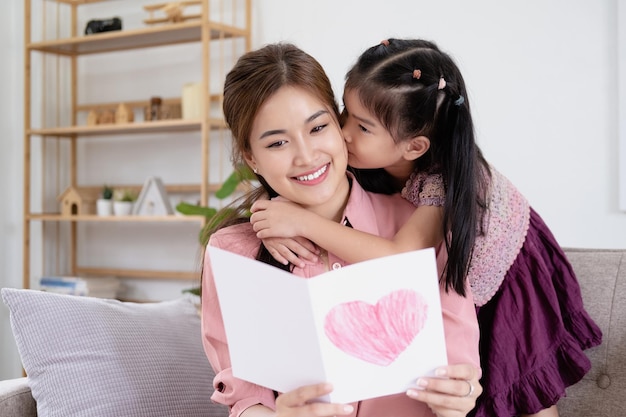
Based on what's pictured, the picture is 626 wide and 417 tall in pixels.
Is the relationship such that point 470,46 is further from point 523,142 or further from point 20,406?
point 20,406

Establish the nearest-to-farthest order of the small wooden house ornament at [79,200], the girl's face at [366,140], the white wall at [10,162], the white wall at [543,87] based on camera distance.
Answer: the girl's face at [366,140] → the white wall at [543,87] → the small wooden house ornament at [79,200] → the white wall at [10,162]

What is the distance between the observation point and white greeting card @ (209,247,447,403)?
1.08 m

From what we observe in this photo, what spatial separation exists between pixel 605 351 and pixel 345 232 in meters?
0.77

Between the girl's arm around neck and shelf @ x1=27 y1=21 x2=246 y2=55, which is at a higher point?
shelf @ x1=27 y1=21 x2=246 y2=55

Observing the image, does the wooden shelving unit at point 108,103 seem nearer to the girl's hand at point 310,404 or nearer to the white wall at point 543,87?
the white wall at point 543,87

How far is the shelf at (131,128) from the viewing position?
3699mm

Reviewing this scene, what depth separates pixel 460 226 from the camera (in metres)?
1.41

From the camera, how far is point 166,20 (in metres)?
3.81

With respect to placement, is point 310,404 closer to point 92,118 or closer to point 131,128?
point 131,128

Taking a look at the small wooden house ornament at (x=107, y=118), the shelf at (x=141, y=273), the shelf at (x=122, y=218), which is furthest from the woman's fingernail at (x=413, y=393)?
the small wooden house ornament at (x=107, y=118)

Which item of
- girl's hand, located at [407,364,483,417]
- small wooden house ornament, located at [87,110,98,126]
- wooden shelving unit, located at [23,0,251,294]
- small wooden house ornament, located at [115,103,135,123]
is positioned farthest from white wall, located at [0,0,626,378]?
girl's hand, located at [407,364,483,417]

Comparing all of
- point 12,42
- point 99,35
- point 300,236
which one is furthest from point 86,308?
point 12,42

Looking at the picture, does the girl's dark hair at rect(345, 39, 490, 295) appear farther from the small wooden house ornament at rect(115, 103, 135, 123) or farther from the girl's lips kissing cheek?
the small wooden house ornament at rect(115, 103, 135, 123)

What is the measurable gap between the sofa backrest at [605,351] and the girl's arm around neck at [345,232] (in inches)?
22.4
